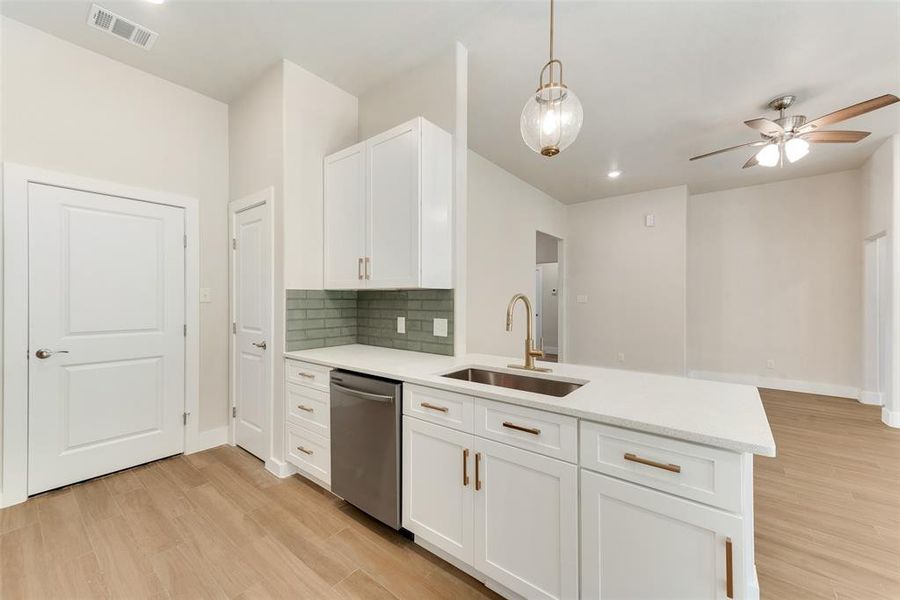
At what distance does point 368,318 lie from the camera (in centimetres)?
309

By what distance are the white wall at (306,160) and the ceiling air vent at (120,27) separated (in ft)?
2.73

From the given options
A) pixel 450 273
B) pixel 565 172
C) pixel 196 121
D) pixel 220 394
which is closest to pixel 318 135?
pixel 196 121

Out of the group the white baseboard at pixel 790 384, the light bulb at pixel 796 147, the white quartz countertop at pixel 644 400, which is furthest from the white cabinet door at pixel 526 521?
the white baseboard at pixel 790 384

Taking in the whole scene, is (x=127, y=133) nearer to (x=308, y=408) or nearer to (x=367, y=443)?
(x=308, y=408)

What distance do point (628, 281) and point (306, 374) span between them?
204 inches

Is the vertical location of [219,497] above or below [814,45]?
below

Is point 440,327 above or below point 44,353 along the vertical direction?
above

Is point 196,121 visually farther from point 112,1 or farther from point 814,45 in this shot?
point 814,45

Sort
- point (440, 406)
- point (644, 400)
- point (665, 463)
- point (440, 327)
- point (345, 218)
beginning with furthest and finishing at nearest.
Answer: point (345, 218), point (440, 327), point (440, 406), point (644, 400), point (665, 463)

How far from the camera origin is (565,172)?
4867 mm

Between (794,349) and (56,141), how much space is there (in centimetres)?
807

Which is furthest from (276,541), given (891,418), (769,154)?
(891,418)

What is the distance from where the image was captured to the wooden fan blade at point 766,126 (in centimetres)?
280

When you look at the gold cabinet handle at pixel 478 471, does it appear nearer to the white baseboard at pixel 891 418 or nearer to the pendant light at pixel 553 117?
the pendant light at pixel 553 117
